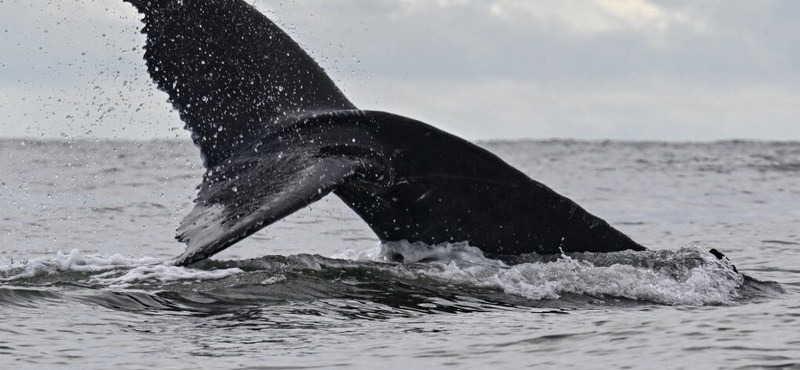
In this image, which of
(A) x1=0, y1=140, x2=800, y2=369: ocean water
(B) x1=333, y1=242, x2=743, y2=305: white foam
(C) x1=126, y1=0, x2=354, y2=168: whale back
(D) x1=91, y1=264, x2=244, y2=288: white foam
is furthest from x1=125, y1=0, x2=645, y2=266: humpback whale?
(D) x1=91, y1=264, x2=244, y2=288: white foam

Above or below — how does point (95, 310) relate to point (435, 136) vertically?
below

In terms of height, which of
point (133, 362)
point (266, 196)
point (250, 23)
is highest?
point (250, 23)

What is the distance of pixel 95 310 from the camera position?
673cm

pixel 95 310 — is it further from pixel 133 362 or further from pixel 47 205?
pixel 47 205

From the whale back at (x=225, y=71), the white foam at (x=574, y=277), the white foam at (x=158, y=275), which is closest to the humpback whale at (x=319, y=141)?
the whale back at (x=225, y=71)

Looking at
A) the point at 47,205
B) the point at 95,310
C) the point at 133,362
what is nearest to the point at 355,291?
the point at 95,310

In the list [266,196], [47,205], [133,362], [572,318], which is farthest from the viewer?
[47,205]

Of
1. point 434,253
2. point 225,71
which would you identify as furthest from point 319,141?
point 434,253

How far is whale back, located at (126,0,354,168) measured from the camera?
7320mm

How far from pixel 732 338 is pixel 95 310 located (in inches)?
132

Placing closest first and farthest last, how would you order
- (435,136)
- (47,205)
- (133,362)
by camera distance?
(133,362), (435,136), (47,205)

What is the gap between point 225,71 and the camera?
7.49 meters

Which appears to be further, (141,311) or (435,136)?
(435,136)

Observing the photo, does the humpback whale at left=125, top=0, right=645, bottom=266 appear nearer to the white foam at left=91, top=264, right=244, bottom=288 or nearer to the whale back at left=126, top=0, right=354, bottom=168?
the whale back at left=126, top=0, right=354, bottom=168
